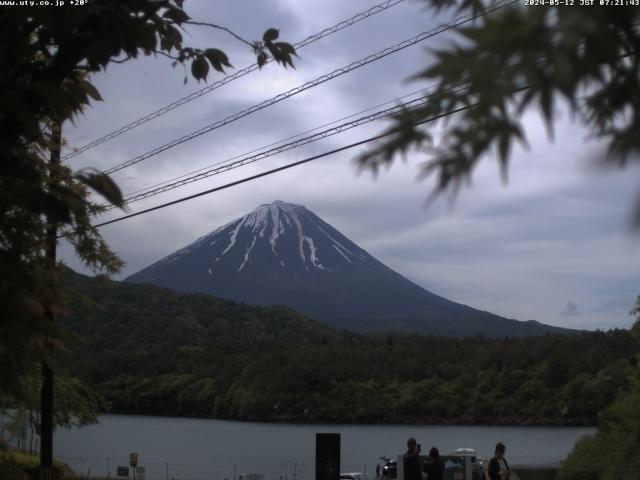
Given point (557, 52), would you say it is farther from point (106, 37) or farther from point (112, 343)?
point (112, 343)

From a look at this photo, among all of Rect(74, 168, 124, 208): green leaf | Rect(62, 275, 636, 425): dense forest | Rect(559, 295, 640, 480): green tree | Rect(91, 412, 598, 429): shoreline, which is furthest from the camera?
Rect(62, 275, 636, 425): dense forest

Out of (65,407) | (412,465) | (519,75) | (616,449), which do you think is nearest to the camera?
(519,75)

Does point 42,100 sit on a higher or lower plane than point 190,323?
lower

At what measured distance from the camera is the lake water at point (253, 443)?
43031mm

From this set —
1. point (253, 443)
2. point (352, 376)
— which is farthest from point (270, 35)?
point (352, 376)

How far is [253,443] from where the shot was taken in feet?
198

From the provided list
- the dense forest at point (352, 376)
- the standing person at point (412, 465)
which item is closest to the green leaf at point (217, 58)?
the standing person at point (412, 465)

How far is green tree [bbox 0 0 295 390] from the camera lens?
4.72 metres

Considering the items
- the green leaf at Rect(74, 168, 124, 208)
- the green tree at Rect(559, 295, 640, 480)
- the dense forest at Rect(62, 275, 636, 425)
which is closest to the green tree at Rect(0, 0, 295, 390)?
the green leaf at Rect(74, 168, 124, 208)

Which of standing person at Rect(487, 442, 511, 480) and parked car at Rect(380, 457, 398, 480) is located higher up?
standing person at Rect(487, 442, 511, 480)

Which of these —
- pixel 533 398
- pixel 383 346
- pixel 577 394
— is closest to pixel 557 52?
pixel 577 394

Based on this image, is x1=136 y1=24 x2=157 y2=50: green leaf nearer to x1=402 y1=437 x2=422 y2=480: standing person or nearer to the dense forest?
x1=402 y1=437 x2=422 y2=480: standing person

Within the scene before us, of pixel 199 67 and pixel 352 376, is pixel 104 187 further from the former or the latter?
pixel 352 376

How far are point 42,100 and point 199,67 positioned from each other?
1.21m
